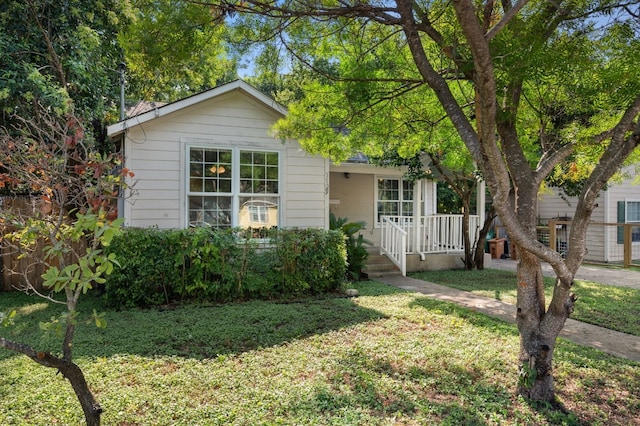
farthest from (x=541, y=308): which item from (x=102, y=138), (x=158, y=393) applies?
(x=102, y=138)

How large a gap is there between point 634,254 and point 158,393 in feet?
58.3

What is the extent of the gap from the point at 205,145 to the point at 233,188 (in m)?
1.01

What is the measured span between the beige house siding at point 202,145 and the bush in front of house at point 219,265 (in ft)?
3.68

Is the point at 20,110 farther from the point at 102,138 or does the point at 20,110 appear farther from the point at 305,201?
the point at 305,201

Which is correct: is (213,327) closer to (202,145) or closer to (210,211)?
(210,211)

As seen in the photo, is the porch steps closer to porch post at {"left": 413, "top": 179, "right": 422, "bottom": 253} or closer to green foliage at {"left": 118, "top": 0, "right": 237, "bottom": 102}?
porch post at {"left": 413, "top": 179, "right": 422, "bottom": 253}

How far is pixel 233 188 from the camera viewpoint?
322 inches

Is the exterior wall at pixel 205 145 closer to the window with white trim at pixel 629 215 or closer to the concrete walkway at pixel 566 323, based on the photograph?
the concrete walkway at pixel 566 323

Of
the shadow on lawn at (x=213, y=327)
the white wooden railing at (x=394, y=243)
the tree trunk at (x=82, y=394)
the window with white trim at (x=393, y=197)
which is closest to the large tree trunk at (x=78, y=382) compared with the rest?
the tree trunk at (x=82, y=394)

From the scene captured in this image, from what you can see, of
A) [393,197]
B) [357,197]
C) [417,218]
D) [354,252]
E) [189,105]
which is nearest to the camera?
[189,105]

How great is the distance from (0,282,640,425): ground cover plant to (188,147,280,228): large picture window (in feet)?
8.75

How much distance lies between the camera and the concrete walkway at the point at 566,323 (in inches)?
191

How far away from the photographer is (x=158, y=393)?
3.39 meters

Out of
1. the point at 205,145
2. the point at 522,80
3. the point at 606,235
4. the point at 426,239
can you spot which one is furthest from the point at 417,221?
the point at 606,235
